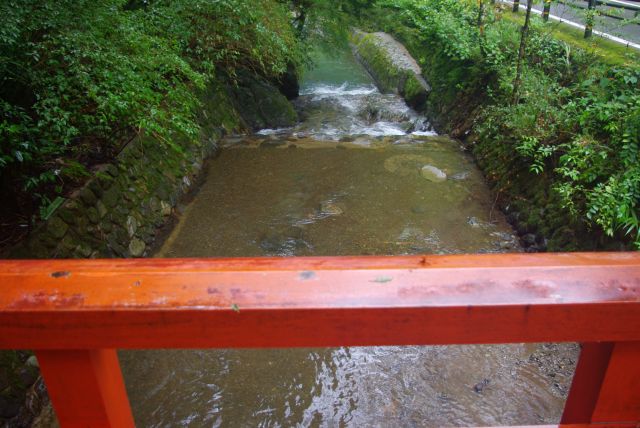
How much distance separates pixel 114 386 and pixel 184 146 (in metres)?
5.39

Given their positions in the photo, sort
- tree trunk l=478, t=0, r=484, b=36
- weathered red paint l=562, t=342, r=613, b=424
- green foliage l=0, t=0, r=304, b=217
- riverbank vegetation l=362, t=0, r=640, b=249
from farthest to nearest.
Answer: tree trunk l=478, t=0, r=484, b=36 → riverbank vegetation l=362, t=0, r=640, b=249 → green foliage l=0, t=0, r=304, b=217 → weathered red paint l=562, t=342, r=613, b=424

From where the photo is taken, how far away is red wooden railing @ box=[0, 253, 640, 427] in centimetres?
78

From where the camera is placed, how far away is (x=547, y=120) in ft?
16.9

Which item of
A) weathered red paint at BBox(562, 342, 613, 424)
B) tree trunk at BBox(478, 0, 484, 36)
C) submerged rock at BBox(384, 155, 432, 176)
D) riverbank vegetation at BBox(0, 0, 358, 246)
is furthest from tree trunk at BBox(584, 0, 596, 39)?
weathered red paint at BBox(562, 342, 613, 424)

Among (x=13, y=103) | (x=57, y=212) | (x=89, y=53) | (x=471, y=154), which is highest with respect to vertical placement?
(x=89, y=53)

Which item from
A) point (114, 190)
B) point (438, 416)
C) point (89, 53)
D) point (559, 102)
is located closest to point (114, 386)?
point (438, 416)

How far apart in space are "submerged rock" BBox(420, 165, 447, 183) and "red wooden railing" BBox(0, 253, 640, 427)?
17.6ft

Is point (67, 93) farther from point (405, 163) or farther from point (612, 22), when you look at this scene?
point (612, 22)

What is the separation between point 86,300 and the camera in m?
0.79

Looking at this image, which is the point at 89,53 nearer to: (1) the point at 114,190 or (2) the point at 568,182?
(1) the point at 114,190

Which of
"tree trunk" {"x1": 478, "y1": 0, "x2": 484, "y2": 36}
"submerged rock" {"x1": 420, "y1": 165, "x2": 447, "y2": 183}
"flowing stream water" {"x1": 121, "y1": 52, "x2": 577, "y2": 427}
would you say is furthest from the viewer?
"tree trunk" {"x1": 478, "y1": 0, "x2": 484, "y2": 36}

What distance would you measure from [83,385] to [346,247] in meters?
3.87

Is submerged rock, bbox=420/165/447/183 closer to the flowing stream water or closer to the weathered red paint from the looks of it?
the flowing stream water

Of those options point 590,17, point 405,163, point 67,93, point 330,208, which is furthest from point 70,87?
point 590,17
